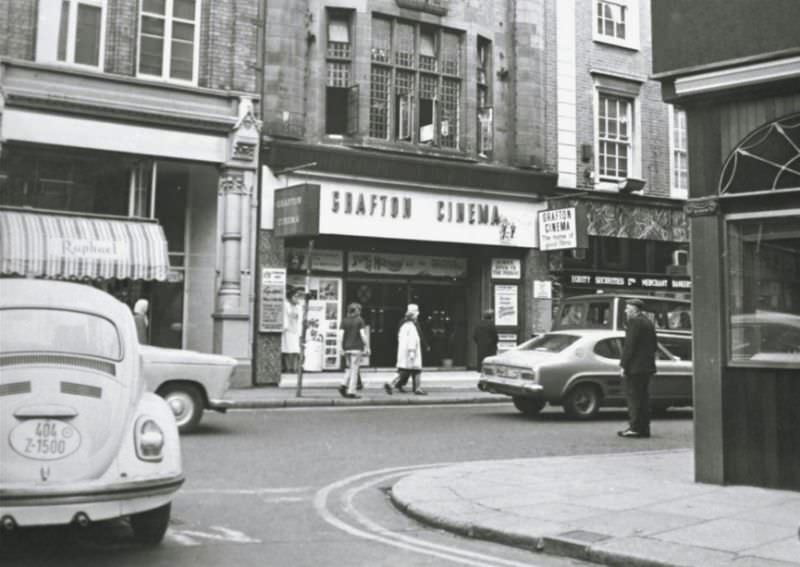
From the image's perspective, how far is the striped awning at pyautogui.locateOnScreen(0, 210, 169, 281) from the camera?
16625 mm

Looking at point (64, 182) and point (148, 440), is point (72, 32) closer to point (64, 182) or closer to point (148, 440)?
point (64, 182)

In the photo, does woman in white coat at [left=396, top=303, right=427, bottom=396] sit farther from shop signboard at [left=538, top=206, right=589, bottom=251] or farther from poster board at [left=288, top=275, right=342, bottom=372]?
shop signboard at [left=538, top=206, right=589, bottom=251]

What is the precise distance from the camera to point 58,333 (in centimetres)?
576

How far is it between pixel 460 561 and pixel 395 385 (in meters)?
13.1

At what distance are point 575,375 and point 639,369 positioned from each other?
7.66ft

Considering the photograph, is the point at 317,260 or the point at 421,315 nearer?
the point at 317,260

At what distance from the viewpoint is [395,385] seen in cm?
1886

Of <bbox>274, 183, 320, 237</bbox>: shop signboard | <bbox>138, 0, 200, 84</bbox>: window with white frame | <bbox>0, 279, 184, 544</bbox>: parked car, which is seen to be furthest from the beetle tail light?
<bbox>138, 0, 200, 84</bbox>: window with white frame

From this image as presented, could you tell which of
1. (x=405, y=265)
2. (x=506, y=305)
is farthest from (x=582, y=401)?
(x=506, y=305)

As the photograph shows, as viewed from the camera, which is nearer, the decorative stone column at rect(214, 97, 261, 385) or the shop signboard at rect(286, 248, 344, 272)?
the decorative stone column at rect(214, 97, 261, 385)

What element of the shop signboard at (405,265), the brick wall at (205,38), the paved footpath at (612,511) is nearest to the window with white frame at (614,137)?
the shop signboard at (405,265)

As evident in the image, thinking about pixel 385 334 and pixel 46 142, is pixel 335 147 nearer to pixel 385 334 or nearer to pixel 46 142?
pixel 385 334

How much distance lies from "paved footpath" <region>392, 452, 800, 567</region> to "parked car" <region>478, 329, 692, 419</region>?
16.1 ft

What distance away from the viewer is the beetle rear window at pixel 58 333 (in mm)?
5586
